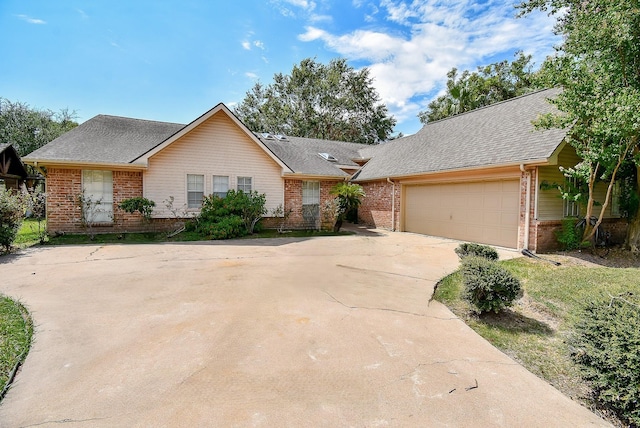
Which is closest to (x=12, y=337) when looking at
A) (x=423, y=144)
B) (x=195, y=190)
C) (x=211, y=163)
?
(x=195, y=190)

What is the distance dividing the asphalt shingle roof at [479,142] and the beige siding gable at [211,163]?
5.73 m

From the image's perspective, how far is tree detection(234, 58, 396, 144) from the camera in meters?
33.1

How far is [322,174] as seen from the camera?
14.5 m

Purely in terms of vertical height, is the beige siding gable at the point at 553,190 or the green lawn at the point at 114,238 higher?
the beige siding gable at the point at 553,190

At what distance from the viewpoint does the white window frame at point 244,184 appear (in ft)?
44.4

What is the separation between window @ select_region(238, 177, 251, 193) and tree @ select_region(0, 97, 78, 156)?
2531cm

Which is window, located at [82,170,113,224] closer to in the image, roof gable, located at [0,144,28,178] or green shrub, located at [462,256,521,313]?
roof gable, located at [0,144,28,178]

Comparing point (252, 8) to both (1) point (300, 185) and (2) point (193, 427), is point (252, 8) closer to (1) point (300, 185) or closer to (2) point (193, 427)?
(1) point (300, 185)

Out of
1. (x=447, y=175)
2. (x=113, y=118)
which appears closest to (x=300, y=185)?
(x=447, y=175)

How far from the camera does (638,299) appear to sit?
329cm

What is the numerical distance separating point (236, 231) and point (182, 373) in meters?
9.29

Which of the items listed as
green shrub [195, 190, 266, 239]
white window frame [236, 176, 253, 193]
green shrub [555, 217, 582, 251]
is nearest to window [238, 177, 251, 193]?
white window frame [236, 176, 253, 193]

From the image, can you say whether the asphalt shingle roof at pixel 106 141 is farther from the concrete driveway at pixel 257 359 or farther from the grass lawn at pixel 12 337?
the grass lawn at pixel 12 337

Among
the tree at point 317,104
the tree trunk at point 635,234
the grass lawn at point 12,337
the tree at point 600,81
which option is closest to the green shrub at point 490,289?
the grass lawn at point 12,337
